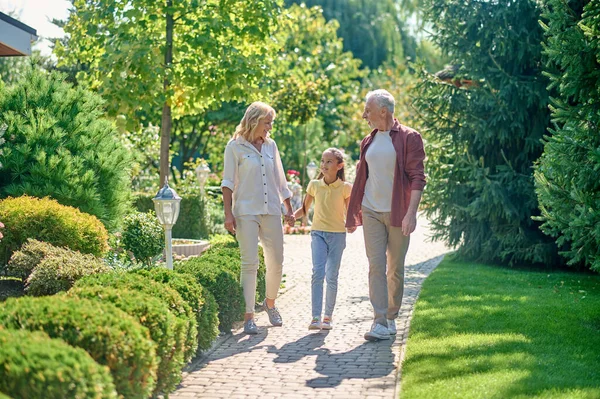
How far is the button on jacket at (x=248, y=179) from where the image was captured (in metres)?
7.56

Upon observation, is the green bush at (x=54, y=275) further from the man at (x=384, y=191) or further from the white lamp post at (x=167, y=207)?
the man at (x=384, y=191)

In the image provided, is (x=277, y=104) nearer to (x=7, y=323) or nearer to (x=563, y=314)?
(x=563, y=314)

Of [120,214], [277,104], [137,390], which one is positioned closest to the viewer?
[137,390]

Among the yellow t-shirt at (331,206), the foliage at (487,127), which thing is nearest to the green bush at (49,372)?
the yellow t-shirt at (331,206)

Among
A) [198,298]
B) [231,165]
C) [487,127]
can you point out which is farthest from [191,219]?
[198,298]

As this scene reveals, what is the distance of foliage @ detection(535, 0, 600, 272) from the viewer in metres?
7.48

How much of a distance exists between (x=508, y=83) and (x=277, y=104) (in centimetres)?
1073

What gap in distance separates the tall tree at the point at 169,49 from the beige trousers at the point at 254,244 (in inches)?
207

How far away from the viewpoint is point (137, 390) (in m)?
4.76

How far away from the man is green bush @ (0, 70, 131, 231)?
12.9 feet

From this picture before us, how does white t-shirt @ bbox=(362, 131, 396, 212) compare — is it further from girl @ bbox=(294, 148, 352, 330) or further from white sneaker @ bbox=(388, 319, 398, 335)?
white sneaker @ bbox=(388, 319, 398, 335)

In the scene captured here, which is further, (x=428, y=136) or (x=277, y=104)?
(x=277, y=104)

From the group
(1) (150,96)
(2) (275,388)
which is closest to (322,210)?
(2) (275,388)

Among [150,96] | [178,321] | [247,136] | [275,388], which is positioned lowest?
[275,388]
